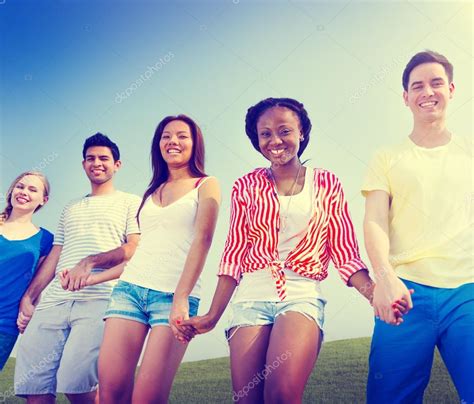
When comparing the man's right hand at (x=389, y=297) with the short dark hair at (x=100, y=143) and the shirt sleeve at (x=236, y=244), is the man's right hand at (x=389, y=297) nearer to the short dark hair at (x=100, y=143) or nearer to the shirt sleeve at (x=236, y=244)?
the shirt sleeve at (x=236, y=244)

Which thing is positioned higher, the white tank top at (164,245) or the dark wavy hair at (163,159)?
the dark wavy hair at (163,159)

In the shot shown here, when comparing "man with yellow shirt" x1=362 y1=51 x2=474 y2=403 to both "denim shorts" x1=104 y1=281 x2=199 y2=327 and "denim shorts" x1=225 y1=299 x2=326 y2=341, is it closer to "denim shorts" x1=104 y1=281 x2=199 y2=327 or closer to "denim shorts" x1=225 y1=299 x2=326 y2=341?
"denim shorts" x1=225 y1=299 x2=326 y2=341

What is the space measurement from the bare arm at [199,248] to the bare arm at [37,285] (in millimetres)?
1606

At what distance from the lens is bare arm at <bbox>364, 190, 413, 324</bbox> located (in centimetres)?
245

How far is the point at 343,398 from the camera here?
6.27 m

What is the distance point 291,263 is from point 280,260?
0.19 ft

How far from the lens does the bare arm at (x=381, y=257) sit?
245cm

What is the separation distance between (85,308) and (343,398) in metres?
3.68

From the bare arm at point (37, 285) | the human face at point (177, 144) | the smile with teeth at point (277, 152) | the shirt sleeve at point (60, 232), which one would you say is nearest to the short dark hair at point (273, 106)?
the smile with teeth at point (277, 152)

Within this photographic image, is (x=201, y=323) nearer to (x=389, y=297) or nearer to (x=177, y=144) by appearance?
(x=389, y=297)

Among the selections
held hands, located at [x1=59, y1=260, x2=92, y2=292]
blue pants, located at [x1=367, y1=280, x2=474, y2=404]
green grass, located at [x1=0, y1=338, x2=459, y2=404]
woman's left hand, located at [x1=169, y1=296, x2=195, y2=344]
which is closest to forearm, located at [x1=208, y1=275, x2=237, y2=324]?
woman's left hand, located at [x1=169, y1=296, x2=195, y2=344]

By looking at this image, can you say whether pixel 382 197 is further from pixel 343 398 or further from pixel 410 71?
pixel 343 398

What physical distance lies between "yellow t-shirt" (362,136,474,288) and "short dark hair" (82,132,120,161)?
7.30 ft

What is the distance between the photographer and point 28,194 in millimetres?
4488
